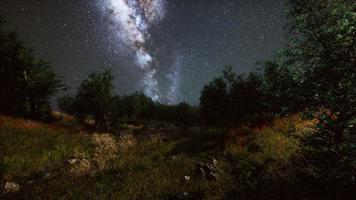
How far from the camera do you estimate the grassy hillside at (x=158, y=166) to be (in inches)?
316

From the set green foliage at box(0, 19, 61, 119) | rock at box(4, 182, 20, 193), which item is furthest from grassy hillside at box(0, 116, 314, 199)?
green foliage at box(0, 19, 61, 119)

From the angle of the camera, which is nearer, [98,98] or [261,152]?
[261,152]

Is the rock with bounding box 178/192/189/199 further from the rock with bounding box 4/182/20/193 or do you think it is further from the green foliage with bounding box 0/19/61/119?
the green foliage with bounding box 0/19/61/119

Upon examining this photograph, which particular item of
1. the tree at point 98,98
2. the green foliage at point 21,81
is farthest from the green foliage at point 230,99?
the green foliage at point 21,81

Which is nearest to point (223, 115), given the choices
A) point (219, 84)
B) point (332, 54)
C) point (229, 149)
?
point (219, 84)

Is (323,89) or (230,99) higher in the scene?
(230,99)

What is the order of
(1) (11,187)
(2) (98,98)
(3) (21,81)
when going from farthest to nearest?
(2) (98,98) → (3) (21,81) → (1) (11,187)

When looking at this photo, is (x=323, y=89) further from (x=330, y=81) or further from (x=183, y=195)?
(x=183, y=195)

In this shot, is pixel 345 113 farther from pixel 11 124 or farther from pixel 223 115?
pixel 223 115

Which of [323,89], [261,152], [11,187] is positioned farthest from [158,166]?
[323,89]

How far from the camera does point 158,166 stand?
1112 cm

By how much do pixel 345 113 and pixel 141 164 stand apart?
8334 mm

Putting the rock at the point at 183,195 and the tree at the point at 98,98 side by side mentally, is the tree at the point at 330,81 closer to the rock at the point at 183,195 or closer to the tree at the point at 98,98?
the rock at the point at 183,195

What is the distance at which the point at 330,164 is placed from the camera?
16.2ft
